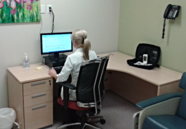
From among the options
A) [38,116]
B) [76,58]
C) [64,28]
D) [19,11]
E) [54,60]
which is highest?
[19,11]

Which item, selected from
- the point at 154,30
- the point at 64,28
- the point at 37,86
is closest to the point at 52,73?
the point at 37,86

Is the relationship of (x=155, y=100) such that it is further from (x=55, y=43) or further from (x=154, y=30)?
(x=55, y=43)

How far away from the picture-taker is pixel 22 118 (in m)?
2.79

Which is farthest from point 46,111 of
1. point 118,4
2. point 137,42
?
point 118,4

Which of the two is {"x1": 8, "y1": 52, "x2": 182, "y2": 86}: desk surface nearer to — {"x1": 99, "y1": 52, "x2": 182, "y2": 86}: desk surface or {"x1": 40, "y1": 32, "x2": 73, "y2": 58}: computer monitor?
{"x1": 99, "y1": 52, "x2": 182, "y2": 86}: desk surface

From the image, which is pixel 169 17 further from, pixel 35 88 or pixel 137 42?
pixel 35 88

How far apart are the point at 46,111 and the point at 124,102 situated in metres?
1.39

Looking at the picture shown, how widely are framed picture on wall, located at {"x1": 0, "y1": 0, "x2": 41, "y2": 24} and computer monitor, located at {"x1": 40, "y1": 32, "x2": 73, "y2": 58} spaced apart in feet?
0.99

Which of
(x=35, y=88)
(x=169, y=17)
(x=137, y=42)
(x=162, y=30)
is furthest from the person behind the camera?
(x=137, y=42)

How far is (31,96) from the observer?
2.76 metres

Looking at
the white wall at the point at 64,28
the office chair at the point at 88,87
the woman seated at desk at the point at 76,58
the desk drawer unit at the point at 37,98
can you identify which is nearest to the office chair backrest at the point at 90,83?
the office chair at the point at 88,87

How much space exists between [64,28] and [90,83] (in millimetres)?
1238

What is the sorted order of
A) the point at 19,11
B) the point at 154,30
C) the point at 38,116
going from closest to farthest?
the point at 38,116 → the point at 19,11 → the point at 154,30

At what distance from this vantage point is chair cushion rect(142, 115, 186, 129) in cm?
231
